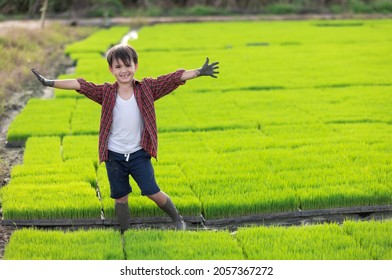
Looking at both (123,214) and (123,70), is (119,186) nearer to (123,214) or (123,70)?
(123,214)

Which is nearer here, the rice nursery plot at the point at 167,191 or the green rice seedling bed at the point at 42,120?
the rice nursery plot at the point at 167,191

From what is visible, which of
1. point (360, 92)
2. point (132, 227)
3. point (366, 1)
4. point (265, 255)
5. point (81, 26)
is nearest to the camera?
point (265, 255)

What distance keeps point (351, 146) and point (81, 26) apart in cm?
1877

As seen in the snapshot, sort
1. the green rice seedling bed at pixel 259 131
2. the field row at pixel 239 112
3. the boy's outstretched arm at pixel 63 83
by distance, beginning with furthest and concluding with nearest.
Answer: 1. the field row at pixel 239 112
2. the green rice seedling bed at pixel 259 131
3. the boy's outstretched arm at pixel 63 83

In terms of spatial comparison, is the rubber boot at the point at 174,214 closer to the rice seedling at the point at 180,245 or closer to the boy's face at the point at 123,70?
the rice seedling at the point at 180,245

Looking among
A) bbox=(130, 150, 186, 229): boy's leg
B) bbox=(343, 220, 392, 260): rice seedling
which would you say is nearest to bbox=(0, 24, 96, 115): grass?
bbox=(130, 150, 186, 229): boy's leg

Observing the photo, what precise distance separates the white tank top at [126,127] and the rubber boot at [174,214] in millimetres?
494

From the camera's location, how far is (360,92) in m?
9.88

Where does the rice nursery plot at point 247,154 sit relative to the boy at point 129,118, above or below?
below

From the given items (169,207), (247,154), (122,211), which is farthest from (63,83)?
Result: (247,154)

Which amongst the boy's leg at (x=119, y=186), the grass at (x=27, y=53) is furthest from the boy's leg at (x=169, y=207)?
the grass at (x=27, y=53)

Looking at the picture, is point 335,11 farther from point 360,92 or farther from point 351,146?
point 351,146

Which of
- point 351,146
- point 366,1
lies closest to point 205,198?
point 351,146

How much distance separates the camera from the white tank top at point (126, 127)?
14.2 feet
